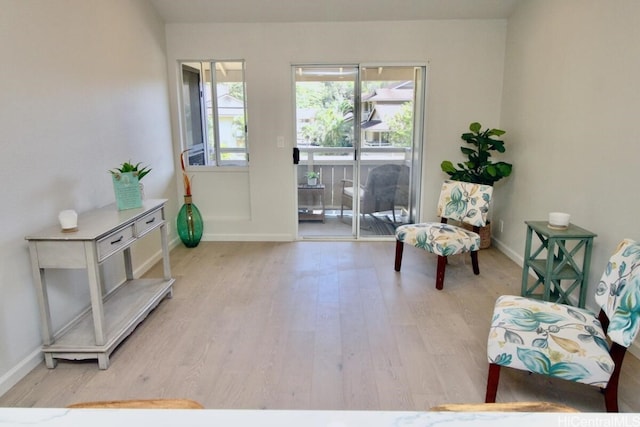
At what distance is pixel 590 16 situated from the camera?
9.57ft

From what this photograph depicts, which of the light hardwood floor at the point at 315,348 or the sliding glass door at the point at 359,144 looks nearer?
the light hardwood floor at the point at 315,348

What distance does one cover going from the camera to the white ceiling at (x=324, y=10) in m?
4.07

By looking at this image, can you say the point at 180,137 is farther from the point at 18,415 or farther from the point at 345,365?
the point at 18,415

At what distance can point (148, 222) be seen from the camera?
114 inches

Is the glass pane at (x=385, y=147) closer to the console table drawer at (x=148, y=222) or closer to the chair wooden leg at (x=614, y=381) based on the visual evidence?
the console table drawer at (x=148, y=222)

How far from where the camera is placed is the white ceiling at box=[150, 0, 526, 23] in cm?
407

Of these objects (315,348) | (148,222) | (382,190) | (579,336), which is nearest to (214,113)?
(382,190)

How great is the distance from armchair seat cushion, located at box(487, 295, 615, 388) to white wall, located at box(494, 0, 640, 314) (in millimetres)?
889

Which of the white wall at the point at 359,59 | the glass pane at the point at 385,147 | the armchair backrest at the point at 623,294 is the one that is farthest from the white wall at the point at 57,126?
the armchair backrest at the point at 623,294

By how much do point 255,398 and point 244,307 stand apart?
3.54 feet

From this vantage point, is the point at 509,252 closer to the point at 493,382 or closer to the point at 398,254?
the point at 398,254

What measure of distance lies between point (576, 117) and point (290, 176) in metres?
2.77

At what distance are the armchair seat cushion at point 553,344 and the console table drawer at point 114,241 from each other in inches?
80.4

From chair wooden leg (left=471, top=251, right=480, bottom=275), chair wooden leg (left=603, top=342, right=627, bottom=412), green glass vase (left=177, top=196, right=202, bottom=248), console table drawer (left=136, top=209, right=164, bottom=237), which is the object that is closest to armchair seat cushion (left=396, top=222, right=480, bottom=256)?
A: chair wooden leg (left=471, top=251, right=480, bottom=275)
